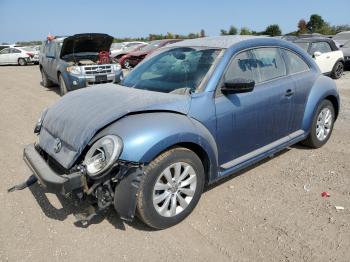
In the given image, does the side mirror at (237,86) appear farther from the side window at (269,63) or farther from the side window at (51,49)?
the side window at (51,49)

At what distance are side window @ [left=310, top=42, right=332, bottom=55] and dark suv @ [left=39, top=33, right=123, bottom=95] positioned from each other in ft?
20.9

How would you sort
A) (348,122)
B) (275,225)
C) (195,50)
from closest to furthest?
(275,225) → (195,50) → (348,122)

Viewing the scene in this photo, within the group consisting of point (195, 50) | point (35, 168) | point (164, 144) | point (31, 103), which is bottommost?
point (31, 103)

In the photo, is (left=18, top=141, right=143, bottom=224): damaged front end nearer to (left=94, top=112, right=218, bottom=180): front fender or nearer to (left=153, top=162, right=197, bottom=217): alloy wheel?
(left=94, top=112, right=218, bottom=180): front fender

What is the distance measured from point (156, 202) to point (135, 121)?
29.7 inches

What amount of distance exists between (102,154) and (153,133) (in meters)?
0.47

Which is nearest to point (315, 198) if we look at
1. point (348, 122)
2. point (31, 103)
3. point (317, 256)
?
point (317, 256)

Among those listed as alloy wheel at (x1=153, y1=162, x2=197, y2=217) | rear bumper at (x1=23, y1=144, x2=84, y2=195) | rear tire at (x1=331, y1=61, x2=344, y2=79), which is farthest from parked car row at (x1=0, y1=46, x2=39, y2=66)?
alloy wheel at (x1=153, y1=162, x2=197, y2=217)

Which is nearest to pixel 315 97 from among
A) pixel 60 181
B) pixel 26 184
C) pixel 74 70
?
pixel 60 181

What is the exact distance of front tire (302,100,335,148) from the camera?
194 inches

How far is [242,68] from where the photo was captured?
3.86 meters

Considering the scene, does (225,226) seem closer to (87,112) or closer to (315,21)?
(87,112)

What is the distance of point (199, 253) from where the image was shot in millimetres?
2926

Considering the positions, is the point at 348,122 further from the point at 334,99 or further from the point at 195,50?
the point at 195,50
